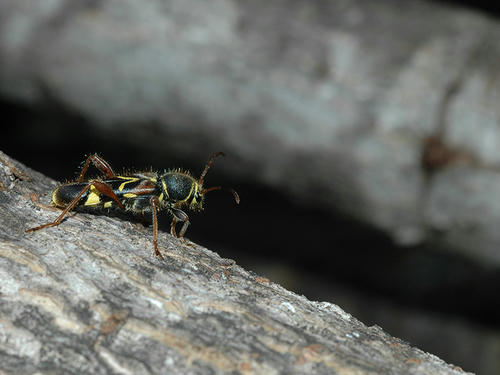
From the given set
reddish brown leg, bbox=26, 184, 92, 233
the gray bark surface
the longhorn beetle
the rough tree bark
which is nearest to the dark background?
the gray bark surface

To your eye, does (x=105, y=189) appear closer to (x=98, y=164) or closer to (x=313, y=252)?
(x=98, y=164)

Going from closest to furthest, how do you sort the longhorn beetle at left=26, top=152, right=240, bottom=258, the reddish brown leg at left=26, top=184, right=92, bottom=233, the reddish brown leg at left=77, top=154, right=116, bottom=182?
the reddish brown leg at left=26, top=184, right=92, bottom=233, the longhorn beetle at left=26, top=152, right=240, bottom=258, the reddish brown leg at left=77, top=154, right=116, bottom=182

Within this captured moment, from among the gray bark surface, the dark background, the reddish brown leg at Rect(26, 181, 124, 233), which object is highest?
the gray bark surface

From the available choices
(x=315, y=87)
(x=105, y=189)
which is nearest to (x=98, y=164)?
(x=105, y=189)

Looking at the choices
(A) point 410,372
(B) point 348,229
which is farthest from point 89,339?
(B) point 348,229

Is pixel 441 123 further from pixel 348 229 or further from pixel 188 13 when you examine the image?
pixel 188 13

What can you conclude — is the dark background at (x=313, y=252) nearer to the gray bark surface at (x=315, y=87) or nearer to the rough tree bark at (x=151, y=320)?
the gray bark surface at (x=315, y=87)

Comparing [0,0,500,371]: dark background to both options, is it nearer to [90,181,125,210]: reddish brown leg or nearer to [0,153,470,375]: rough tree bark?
[90,181,125,210]: reddish brown leg
